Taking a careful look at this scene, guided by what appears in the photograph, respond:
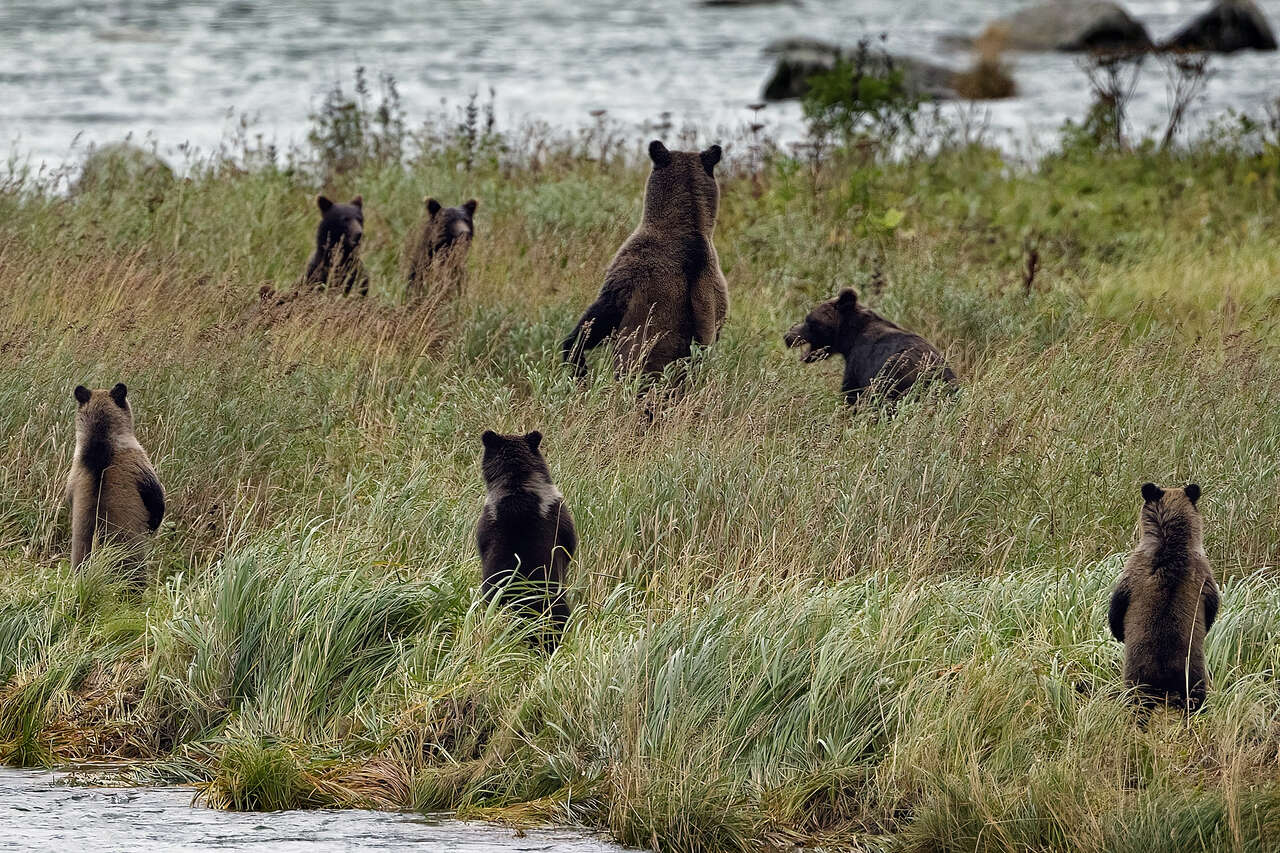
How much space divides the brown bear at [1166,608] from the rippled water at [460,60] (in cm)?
1426

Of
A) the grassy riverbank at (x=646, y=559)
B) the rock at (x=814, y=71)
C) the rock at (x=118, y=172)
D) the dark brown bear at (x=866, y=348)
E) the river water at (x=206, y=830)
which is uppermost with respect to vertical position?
the rock at (x=814, y=71)

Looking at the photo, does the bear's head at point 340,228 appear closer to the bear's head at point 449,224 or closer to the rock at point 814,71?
the bear's head at point 449,224

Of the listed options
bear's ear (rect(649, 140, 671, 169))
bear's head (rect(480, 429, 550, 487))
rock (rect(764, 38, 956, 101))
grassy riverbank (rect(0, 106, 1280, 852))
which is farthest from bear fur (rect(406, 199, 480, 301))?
rock (rect(764, 38, 956, 101))

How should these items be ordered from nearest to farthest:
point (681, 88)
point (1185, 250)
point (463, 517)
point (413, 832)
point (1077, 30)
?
point (413, 832), point (463, 517), point (1185, 250), point (681, 88), point (1077, 30)

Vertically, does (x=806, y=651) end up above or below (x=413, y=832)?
above

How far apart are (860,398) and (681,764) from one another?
384 centimetres

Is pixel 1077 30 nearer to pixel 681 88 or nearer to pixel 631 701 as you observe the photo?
pixel 681 88

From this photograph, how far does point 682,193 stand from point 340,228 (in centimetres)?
300

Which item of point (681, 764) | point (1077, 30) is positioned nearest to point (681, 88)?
point (1077, 30)

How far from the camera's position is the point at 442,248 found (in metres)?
10.8

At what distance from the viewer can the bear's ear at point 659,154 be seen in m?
8.75

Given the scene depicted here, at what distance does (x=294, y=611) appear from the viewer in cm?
585

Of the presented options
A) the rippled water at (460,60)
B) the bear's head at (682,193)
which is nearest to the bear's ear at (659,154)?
the bear's head at (682,193)

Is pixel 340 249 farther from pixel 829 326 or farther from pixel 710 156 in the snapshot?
pixel 829 326
